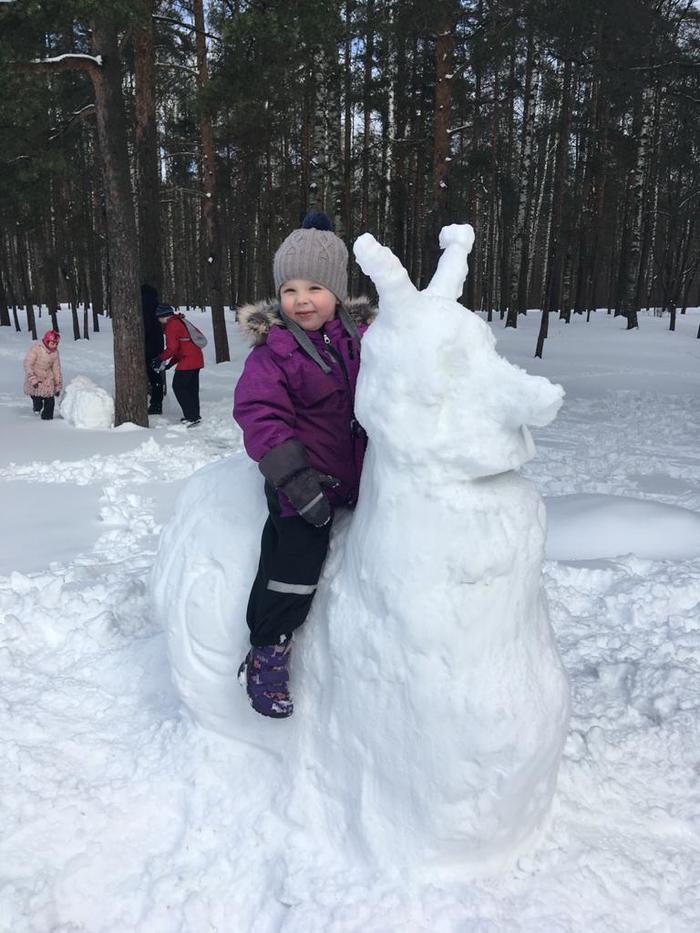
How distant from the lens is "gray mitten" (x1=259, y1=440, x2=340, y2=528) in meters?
2.16

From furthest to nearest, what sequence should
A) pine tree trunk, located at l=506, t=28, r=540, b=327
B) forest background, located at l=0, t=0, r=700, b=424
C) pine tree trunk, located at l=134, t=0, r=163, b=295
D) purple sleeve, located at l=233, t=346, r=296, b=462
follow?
pine tree trunk, located at l=506, t=28, r=540, b=327, pine tree trunk, located at l=134, t=0, r=163, b=295, forest background, located at l=0, t=0, r=700, b=424, purple sleeve, located at l=233, t=346, r=296, b=462

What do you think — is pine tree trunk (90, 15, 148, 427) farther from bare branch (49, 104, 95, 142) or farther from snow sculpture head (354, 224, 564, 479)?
snow sculpture head (354, 224, 564, 479)

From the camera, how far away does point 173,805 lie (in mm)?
2473

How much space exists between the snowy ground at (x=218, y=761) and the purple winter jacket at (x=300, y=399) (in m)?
1.15

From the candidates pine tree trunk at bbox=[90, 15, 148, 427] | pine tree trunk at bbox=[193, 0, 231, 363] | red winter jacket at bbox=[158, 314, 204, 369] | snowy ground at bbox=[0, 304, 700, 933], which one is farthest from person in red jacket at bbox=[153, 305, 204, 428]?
pine tree trunk at bbox=[193, 0, 231, 363]

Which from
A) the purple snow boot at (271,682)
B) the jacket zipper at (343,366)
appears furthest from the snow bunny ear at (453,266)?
the purple snow boot at (271,682)

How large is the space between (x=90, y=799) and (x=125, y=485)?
13.9ft

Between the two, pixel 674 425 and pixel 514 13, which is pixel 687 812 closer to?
pixel 674 425

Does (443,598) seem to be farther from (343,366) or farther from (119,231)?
(119,231)

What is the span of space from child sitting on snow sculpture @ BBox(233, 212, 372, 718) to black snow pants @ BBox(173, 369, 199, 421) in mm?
6867

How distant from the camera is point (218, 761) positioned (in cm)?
256

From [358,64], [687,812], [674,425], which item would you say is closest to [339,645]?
[687,812]

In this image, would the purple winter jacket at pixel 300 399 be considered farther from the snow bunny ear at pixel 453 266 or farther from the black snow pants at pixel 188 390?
the black snow pants at pixel 188 390

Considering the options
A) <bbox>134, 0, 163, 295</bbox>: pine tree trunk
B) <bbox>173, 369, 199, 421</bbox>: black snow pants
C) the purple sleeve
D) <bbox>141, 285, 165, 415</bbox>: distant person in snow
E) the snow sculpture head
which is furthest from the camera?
<bbox>134, 0, 163, 295</bbox>: pine tree trunk
